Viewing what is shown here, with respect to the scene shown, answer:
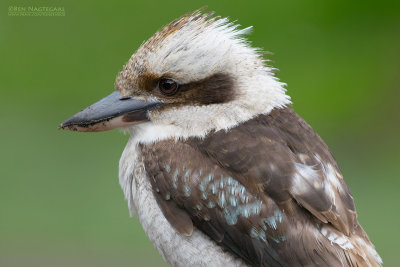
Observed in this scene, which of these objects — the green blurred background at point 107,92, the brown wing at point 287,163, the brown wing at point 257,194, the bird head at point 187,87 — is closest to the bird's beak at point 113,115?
the bird head at point 187,87

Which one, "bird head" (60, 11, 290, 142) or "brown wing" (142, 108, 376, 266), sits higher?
"bird head" (60, 11, 290, 142)

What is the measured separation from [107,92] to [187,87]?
6130 mm

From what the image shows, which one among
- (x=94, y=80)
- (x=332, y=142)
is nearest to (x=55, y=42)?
(x=94, y=80)

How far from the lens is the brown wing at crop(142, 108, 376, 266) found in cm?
477

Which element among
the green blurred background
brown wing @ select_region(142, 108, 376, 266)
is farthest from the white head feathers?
the green blurred background

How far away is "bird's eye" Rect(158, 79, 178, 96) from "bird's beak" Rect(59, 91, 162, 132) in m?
0.10

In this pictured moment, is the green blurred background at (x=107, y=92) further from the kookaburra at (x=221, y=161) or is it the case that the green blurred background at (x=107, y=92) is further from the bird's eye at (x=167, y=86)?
the bird's eye at (x=167, y=86)

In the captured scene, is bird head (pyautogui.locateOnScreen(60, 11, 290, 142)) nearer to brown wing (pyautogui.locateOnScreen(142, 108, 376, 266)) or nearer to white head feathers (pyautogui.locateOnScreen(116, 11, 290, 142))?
white head feathers (pyautogui.locateOnScreen(116, 11, 290, 142))

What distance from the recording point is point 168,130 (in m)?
5.17

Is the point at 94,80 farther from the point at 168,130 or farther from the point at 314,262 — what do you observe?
the point at 314,262

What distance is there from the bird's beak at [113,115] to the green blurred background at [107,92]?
3.85 m

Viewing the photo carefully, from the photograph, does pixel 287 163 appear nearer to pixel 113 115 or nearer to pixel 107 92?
pixel 113 115

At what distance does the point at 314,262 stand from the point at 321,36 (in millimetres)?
7793

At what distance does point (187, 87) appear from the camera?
5160 mm
